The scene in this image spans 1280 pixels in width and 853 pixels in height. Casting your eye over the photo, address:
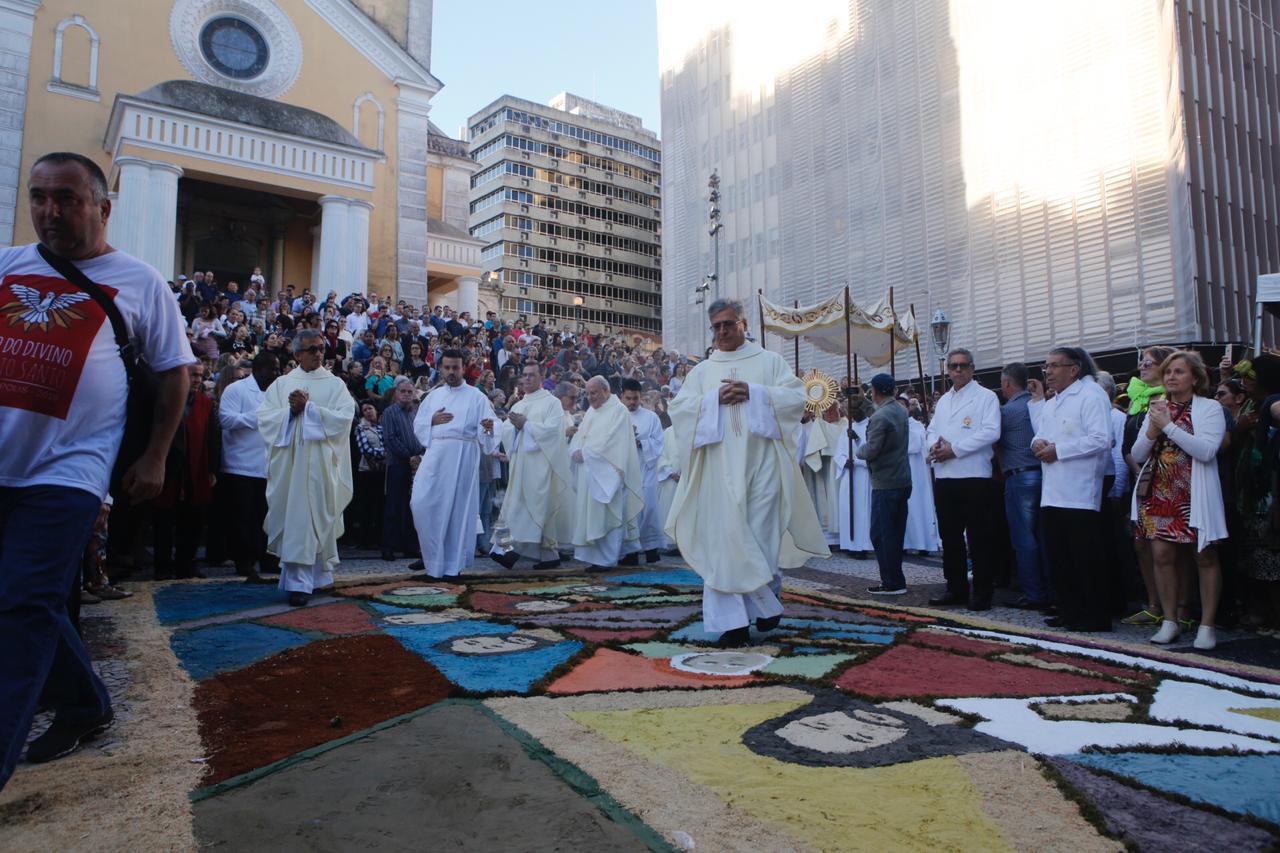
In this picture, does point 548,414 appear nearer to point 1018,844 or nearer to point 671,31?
point 1018,844

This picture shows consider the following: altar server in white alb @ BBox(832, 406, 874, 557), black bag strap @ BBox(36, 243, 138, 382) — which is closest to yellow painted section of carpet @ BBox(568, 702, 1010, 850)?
black bag strap @ BBox(36, 243, 138, 382)

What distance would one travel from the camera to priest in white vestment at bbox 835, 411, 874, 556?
36.6ft

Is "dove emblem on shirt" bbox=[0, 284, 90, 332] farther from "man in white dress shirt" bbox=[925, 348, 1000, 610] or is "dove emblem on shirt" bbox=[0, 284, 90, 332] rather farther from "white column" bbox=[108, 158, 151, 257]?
"white column" bbox=[108, 158, 151, 257]

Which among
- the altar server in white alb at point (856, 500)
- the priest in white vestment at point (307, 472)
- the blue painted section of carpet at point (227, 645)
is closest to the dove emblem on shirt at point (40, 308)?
the blue painted section of carpet at point (227, 645)

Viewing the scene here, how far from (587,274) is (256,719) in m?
74.5

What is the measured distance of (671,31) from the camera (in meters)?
39.6

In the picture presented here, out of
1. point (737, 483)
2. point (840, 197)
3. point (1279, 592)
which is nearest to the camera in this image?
point (737, 483)

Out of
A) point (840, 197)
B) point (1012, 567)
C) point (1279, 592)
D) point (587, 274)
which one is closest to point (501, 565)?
point (1012, 567)

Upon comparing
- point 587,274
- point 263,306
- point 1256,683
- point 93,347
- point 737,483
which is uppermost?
point 587,274

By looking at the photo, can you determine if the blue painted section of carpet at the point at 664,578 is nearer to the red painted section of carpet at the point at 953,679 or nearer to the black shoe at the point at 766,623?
the black shoe at the point at 766,623

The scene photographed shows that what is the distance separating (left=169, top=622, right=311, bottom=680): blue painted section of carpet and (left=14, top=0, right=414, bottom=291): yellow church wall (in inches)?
700

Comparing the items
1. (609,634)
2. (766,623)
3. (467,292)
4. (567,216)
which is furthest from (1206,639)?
(567,216)

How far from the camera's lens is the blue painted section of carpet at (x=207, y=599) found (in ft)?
19.6

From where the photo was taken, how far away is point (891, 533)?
7.74 metres
